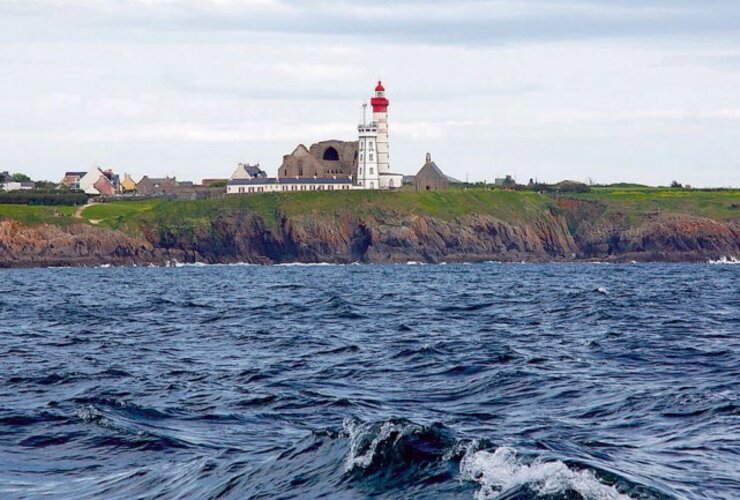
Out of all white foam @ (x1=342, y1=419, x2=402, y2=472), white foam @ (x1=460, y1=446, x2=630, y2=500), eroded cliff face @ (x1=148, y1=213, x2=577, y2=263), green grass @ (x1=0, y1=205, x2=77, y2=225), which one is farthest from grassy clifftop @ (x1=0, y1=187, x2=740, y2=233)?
white foam @ (x1=460, y1=446, x2=630, y2=500)

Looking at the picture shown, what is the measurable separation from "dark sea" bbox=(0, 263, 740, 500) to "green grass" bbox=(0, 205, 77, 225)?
117687 millimetres

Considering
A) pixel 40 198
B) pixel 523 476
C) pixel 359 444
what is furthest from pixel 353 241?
pixel 523 476

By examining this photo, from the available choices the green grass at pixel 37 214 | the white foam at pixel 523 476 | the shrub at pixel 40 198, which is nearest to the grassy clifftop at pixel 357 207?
the green grass at pixel 37 214

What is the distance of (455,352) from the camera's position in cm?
3566

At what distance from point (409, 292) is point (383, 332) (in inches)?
1219

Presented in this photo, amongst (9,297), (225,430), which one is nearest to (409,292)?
(9,297)

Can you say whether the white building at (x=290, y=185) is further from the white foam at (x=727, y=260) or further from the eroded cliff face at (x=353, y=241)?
the white foam at (x=727, y=260)

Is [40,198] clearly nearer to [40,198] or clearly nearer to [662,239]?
[40,198]

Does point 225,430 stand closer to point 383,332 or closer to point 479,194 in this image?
point 383,332

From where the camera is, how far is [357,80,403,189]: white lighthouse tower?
183m

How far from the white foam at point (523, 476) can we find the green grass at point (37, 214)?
509 ft

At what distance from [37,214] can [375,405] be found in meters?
152

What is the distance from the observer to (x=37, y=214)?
558 feet

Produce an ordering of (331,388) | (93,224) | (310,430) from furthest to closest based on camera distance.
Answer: (93,224) → (331,388) → (310,430)
